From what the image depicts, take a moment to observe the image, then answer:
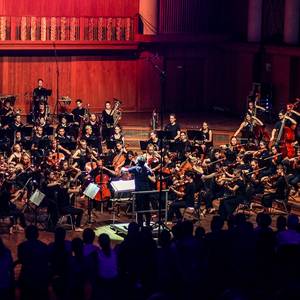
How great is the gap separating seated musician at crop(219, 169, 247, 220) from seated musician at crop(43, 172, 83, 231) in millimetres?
3015

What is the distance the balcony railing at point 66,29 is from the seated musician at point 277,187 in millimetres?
11245

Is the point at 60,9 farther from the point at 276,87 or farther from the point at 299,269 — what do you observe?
the point at 299,269

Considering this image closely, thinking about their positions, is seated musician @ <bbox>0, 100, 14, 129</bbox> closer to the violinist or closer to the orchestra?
the orchestra

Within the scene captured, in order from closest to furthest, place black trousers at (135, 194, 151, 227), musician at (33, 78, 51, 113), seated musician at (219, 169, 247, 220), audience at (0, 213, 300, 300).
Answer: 1. audience at (0, 213, 300, 300)
2. black trousers at (135, 194, 151, 227)
3. seated musician at (219, 169, 247, 220)
4. musician at (33, 78, 51, 113)

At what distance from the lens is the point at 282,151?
71.7 feet

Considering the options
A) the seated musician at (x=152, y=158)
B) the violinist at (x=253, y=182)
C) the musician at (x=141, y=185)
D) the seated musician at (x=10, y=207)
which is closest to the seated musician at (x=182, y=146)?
the seated musician at (x=152, y=158)

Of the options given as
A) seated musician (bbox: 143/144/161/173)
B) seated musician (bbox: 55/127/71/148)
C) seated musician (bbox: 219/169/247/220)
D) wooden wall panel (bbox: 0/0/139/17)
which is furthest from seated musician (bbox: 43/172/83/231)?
wooden wall panel (bbox: 0/0/139/17)

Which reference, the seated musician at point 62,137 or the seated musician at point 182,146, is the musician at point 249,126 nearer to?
the seated musician at point 182,146

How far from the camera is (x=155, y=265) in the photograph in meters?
11.2

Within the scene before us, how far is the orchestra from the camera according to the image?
1847 centimetres

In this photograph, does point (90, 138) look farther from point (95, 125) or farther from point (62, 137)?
point (95, 125)

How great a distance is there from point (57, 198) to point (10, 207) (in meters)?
0.97

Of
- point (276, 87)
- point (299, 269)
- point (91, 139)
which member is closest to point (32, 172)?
point (91, 139)

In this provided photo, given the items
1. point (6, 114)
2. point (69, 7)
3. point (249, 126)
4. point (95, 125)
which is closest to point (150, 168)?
point (95, 125)
